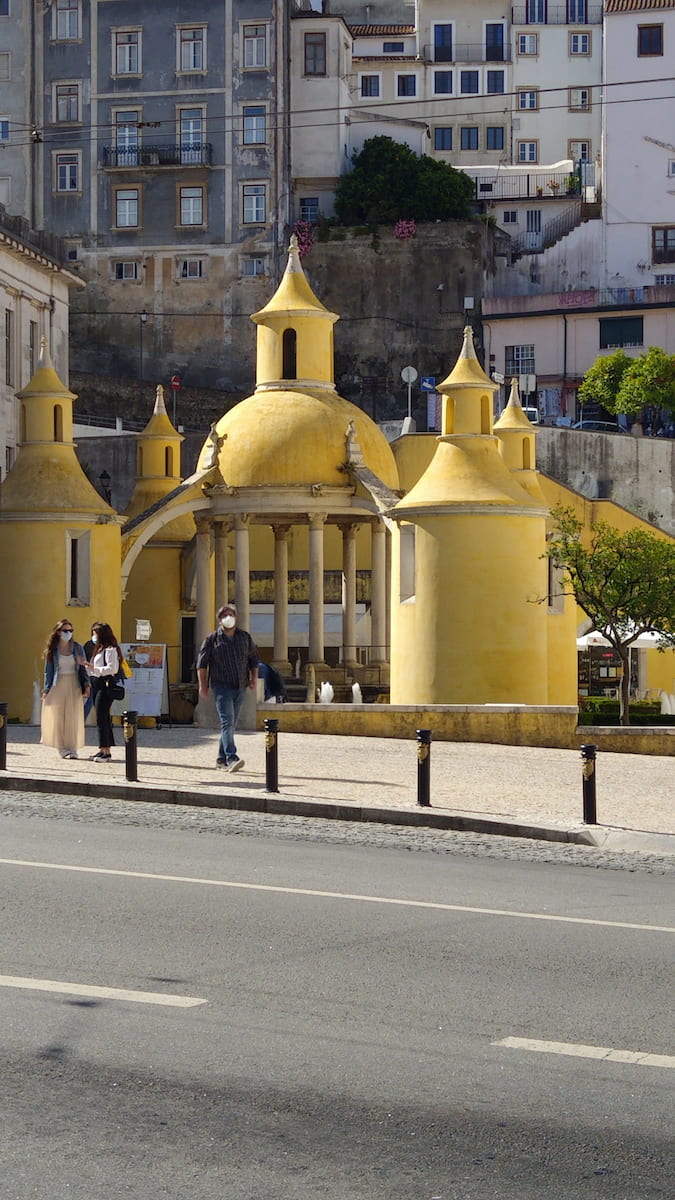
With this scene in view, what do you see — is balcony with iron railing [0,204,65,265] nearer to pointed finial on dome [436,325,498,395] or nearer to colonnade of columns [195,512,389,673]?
colonnade of columns [195,512,389,673]

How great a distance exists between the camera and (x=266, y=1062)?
25.4 feet

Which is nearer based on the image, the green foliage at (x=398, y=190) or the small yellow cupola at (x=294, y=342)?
the small yellow cupola at (x=294, y=342)

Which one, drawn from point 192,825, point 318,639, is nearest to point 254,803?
point 192,825

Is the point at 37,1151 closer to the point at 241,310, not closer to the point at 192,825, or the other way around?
the point at 192,825

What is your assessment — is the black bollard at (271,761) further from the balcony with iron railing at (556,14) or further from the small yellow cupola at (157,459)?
the balcony with iron railing at (556,14)

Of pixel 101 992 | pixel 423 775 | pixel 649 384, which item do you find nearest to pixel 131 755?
pixel 423 775

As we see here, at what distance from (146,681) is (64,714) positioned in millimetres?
8984

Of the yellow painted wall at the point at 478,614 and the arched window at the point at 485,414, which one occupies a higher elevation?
the arched window at the point at 485,414

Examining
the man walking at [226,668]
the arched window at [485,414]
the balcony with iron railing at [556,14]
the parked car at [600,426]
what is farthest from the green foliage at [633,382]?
the man walking at [226,668]

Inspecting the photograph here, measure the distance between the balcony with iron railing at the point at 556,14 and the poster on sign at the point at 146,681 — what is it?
2365 inches

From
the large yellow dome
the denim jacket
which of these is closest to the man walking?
the denim jacket

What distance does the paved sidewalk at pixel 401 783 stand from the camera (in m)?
16.6

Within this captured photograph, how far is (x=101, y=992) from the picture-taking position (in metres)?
8.87

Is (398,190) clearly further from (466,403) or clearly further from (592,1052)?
(592,1052)
